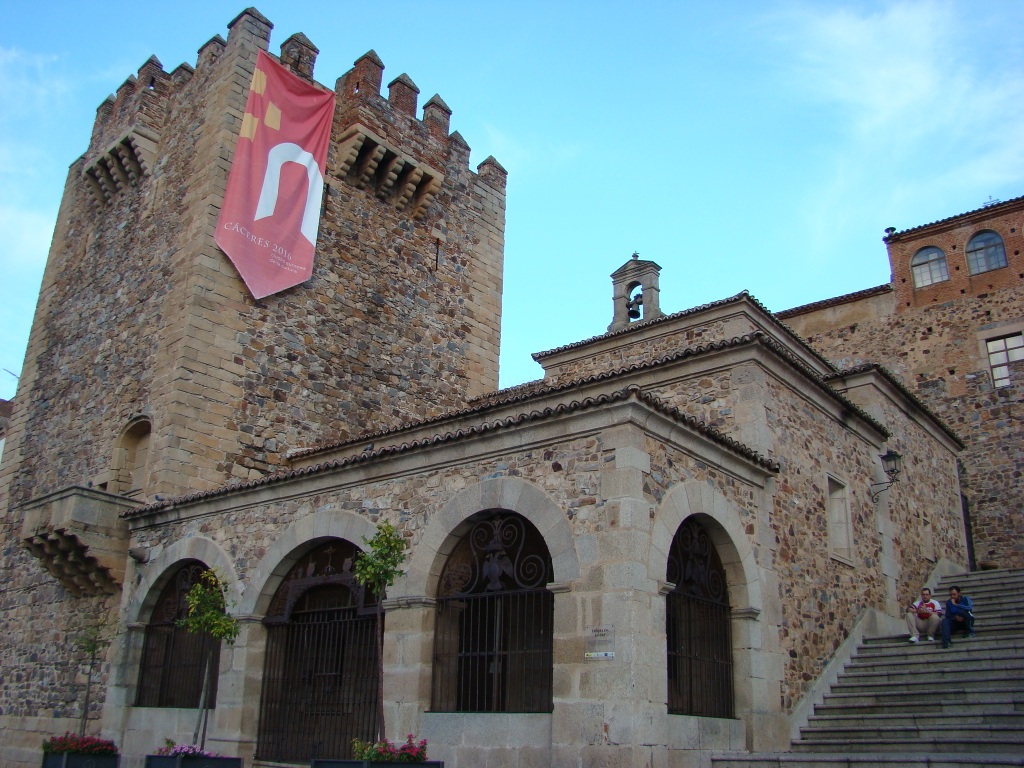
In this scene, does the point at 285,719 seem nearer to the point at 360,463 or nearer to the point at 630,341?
the point at 360,463

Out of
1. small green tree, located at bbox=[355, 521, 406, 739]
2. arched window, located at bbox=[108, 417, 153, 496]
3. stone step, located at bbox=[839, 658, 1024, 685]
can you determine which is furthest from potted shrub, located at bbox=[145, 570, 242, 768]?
stone step, located at bbox=[839, 658, 1024, 685]

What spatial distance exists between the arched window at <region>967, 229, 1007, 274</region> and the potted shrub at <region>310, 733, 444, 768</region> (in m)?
19.3

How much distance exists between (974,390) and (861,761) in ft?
51.6

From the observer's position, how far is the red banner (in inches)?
677

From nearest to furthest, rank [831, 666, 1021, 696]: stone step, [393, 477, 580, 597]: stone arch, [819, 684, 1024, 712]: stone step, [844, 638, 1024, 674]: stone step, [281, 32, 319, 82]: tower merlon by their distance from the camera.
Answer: [393, 477, 580, 597]: stone arch < [819, 684, 1024, 712]: stone step < [831, 666, 1021, 696]: stone step < [844, 638, 1024, 674]: stone step < [281, 32, 319, 82]: tower merlon

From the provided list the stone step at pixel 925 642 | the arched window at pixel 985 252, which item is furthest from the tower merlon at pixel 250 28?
the arched window at pixel 985 252

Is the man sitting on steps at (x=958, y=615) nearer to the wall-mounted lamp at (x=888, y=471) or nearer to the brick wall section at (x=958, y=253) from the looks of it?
the wall-mounted lamp at (x=888, y=471)

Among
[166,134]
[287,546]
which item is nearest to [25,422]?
[166,134]

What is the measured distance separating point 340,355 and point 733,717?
36.3 ft

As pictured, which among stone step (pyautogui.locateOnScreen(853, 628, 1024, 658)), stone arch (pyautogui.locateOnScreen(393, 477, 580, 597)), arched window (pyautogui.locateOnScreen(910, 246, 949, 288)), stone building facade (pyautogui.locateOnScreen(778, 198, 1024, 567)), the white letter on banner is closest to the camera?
stone arch (pyautogui.locateOnScreen(393, 477, 580, 597))

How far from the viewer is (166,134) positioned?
19.7 meters

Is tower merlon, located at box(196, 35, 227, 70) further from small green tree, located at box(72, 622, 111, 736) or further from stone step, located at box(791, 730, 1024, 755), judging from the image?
stone step, located at box(791, 730, 1024, 755)

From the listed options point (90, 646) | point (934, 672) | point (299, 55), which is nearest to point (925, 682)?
point (934, 672)

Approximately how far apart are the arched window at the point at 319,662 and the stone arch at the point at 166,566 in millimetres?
1355
